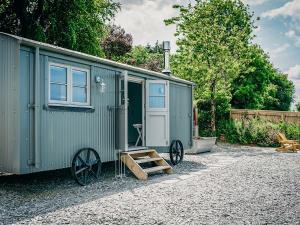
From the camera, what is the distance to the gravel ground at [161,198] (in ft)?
17.3

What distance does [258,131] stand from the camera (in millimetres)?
18094

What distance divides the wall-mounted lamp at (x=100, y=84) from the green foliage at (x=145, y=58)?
64.6ft

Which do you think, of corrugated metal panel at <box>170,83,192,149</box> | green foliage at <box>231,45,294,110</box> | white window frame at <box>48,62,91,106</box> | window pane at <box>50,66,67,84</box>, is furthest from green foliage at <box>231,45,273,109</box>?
window pane at <box>50,66,67,84</box>

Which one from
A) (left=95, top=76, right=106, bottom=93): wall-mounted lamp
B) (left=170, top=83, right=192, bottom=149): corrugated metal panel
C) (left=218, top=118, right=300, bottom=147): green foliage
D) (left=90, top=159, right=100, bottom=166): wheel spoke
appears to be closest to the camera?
(left=90, top=159, right=100, bottom=166): wheel spoke

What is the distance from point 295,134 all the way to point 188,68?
6.00 meters

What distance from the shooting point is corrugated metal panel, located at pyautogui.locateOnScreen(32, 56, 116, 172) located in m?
7.05

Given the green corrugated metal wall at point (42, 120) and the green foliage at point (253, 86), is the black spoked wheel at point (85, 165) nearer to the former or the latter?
the green corrugated metal wall at point (42, 120)

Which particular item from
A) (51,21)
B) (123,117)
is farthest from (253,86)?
(123,117)

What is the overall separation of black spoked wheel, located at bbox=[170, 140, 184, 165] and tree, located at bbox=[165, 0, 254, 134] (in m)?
7.65

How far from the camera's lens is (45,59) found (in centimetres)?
710

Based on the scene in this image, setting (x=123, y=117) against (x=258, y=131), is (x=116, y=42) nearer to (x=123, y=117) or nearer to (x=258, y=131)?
(x=258, y=131)

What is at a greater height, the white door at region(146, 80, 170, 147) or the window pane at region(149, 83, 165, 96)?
the window pane at region(149, 83, 165, 96)

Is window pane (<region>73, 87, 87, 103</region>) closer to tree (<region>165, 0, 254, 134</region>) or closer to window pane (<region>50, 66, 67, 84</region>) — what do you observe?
window pane (<region>50, 66, 67, 84</region>)

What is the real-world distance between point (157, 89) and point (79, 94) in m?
2.95
